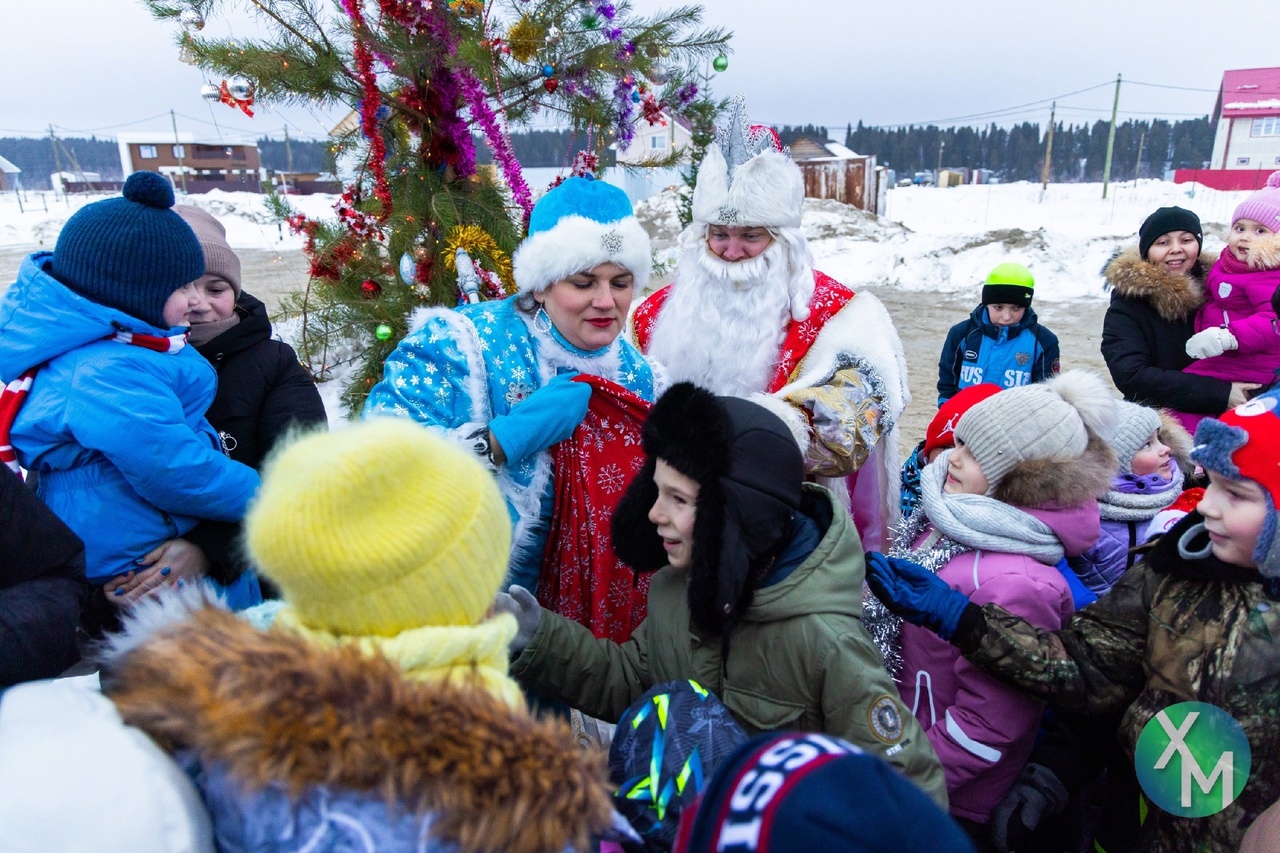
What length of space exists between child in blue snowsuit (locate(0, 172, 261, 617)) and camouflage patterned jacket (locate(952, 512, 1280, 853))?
1933mm

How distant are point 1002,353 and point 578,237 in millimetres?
3332

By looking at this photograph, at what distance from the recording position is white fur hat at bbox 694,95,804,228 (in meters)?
2.85

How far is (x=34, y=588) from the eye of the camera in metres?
1.48

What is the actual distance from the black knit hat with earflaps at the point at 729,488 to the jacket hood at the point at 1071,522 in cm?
80

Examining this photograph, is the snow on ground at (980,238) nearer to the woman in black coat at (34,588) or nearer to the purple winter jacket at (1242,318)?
the purple winter jacket at (1242,318)

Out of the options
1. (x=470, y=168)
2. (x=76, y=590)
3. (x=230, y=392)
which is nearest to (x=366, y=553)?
(x=76, y=590)

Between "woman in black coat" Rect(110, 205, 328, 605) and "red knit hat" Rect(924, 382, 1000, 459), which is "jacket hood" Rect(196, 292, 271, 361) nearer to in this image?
"woman in black coat" Rect(110, 205, 328, 605)

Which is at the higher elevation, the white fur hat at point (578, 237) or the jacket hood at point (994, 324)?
the white fur hat at point (578, 237)

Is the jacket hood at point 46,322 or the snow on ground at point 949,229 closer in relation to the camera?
the jacket hood at point 46,322

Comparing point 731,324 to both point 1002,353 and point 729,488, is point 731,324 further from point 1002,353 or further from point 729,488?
point 1002,353

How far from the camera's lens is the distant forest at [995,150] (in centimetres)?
5916

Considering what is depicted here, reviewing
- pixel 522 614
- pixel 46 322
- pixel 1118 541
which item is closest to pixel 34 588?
pixel 46 322

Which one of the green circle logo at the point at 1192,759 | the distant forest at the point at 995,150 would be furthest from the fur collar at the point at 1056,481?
the distant forest at the point at 995,150

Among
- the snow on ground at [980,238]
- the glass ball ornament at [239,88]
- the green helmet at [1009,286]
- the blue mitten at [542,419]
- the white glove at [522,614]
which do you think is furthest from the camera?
the snow on ground at [980,238]
